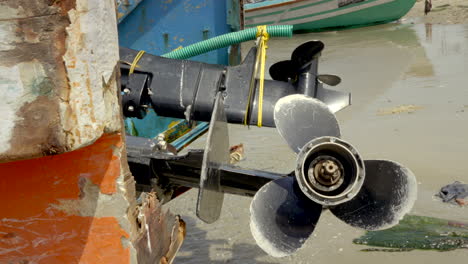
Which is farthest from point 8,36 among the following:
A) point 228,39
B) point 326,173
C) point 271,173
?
point 228,39

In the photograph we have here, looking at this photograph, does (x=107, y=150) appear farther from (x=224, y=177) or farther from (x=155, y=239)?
(x=224, y=177)

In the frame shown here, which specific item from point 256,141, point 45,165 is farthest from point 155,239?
point 256,141

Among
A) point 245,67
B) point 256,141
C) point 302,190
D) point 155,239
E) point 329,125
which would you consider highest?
point 245,67

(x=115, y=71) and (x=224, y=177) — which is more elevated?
(x=115, y=71)

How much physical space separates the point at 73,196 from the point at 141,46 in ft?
10.4

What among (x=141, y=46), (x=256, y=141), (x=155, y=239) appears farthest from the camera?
(x=256, y=141)

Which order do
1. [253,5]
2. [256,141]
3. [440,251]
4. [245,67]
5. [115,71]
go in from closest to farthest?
[115,71]
[245,67]
[440,251]
[256,141]
[253,5]

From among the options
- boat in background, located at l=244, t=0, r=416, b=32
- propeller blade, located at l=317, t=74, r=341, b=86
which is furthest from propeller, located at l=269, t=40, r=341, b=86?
boat in background, located at l=244, t=0, r=416, b=32

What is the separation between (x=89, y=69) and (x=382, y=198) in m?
1.35

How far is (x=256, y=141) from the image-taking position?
5906mm

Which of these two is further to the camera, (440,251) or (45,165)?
(440,251)

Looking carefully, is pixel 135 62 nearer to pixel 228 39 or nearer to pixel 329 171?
pixel 228 39

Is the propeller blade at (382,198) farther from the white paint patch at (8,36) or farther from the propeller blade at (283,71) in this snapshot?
the white paint patch at (8,36)

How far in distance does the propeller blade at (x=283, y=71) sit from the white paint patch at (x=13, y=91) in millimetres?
1725
